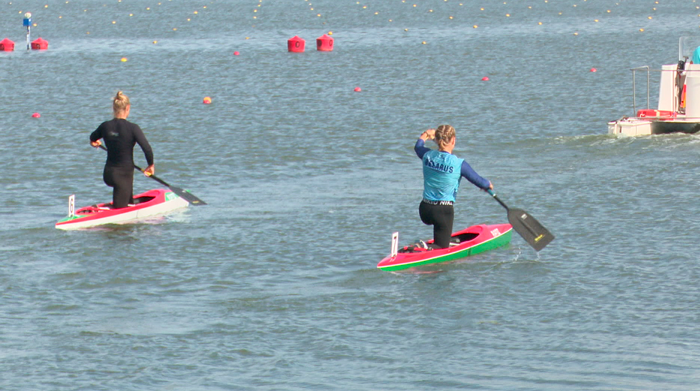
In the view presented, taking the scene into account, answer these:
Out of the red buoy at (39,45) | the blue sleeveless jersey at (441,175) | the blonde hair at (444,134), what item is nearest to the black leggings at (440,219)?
the blue sleeveless jersey at (441,175)

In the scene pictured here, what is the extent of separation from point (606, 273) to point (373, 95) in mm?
17450

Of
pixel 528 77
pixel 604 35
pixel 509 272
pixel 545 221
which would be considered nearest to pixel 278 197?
pixel 545 221

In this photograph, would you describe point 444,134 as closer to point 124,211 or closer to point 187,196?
point 187,196

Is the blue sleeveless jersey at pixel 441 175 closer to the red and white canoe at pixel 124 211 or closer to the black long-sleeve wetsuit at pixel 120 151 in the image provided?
the black long-sleeve wetsuit at pixel 120 151

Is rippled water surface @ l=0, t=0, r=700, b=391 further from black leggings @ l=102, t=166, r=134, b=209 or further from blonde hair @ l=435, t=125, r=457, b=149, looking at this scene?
blonde hair @ l=435, t=125, r=457, b=149

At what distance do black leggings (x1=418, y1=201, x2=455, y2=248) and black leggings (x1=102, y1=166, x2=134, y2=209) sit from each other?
441 centimetres

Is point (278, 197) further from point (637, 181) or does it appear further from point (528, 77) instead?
point (528, 77)

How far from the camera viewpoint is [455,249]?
13000 millimetres

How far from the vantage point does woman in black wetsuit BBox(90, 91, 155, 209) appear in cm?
1459

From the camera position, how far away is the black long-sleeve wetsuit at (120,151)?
14.6 metres

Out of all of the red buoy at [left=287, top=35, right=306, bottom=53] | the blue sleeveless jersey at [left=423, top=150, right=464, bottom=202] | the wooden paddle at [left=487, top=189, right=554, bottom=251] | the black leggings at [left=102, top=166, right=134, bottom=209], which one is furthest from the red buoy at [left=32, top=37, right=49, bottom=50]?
the blue sleeveless jersey at [left=423, top=150, right=464, bottom=202]

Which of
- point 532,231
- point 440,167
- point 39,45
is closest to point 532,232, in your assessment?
point 532,231

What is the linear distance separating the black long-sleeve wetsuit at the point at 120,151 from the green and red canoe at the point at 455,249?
3.81 meters

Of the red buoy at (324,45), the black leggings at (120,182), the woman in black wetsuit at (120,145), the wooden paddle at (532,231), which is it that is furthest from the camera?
the red buoy at (324,45)
